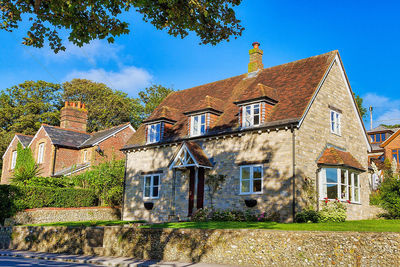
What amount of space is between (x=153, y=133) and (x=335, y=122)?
12.3 metres

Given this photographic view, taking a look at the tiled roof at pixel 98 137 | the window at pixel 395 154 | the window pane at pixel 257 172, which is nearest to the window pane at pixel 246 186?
the window pane at pixel 257 172

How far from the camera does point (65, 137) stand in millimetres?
43031

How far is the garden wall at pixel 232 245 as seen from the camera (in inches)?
437

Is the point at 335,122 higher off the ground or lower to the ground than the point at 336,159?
higher

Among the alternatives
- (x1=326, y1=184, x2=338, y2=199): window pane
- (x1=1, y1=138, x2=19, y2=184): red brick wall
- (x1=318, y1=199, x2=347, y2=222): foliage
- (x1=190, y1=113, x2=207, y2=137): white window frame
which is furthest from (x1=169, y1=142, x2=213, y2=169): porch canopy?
(x1=1, y1=138, x2=19, y2=184): red brick wall

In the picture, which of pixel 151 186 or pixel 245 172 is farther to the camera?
pixel 151 186

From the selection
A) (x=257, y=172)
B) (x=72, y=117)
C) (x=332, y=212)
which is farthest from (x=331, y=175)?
(x=72, y=117)

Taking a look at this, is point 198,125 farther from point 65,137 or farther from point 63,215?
point 65,137

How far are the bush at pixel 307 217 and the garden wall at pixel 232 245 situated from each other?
746 centimetres

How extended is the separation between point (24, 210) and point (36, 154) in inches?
665

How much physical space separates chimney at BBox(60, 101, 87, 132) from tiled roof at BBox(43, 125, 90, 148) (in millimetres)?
1535

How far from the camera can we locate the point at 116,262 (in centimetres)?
1439

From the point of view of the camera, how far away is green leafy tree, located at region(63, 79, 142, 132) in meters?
62.0

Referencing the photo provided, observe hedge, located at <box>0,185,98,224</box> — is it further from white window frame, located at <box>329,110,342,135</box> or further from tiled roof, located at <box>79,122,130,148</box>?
white window frame, located at <box>329,110,342,135</box>
